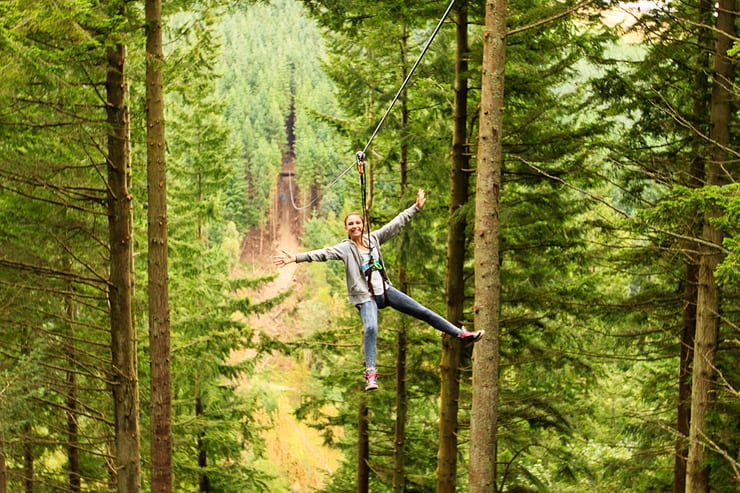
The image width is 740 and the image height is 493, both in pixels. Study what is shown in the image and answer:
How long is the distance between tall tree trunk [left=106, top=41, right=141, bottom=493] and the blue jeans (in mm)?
3827

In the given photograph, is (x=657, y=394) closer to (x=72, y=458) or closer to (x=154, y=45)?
(x=154, y=45)

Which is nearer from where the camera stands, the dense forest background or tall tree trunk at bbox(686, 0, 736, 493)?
the dense forest background

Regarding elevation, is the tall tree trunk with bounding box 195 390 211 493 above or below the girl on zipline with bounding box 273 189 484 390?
below

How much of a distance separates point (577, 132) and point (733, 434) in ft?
14.6

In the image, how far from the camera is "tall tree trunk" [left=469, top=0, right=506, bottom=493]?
6164 mm

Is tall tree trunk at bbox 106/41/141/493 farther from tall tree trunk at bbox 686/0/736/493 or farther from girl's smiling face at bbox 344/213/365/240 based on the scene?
tall tree trunk at bbox 686/0/736/493

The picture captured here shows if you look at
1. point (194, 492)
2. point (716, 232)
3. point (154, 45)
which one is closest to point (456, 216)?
point (716, 232)

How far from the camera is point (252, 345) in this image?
39.3 feet

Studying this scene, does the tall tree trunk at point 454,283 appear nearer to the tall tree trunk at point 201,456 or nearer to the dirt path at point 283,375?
the dirt path at point 283,375

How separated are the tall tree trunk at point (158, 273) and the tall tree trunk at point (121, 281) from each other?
1.81ft

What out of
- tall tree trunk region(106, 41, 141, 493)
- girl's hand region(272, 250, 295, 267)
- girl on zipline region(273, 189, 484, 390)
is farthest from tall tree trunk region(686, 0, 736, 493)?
tall tree trunk region(106, 41, 141, 493)

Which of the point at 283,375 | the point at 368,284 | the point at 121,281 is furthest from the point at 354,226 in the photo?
the point at 283,375

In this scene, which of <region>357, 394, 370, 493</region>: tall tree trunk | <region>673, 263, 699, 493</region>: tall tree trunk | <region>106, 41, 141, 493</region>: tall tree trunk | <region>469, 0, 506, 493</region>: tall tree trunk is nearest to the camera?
<region>469, 0, 506, 493</region>: tall tree trunk

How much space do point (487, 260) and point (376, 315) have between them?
1339mm
